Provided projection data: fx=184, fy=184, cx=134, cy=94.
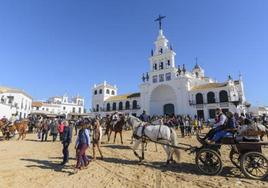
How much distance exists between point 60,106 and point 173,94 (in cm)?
5307

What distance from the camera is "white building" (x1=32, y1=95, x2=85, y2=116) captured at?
7044 cm

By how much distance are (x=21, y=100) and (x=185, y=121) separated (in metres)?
49.4

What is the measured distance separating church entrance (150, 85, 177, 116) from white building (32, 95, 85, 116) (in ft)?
136

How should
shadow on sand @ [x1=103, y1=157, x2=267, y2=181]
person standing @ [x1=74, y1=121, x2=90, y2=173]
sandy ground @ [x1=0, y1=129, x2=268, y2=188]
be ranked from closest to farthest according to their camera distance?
sandy ground @ [x1=0, y1=129, x2=268, y2=188] → shadow on sand @ [x1=103, y1=157, x2=267, y2=181] → person standing @ [x1=74, y1=121, x2=90, y2=173]

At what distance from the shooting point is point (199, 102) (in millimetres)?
38000

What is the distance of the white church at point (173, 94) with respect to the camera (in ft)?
119

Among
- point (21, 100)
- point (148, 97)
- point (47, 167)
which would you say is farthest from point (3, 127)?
point (21, 100)

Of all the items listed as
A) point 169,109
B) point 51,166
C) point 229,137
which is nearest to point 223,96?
point 169,109

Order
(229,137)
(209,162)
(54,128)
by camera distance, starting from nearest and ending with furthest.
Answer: (229,137) < (209,162) < (54,128)

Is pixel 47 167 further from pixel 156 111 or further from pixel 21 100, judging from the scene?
pixel 21 100

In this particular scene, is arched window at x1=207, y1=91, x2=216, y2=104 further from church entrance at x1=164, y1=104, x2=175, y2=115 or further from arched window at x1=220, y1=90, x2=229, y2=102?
church entrance at x1=164, y1=104, x2=175, y2=115

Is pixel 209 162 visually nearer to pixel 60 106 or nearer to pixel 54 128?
pixel 54 128

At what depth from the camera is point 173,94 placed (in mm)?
41406

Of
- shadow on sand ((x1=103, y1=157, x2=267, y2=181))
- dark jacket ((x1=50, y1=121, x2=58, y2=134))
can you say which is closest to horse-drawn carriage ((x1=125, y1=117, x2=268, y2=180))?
shadow on sand ((x1=103, y1=157, x2=267, y2=181))
